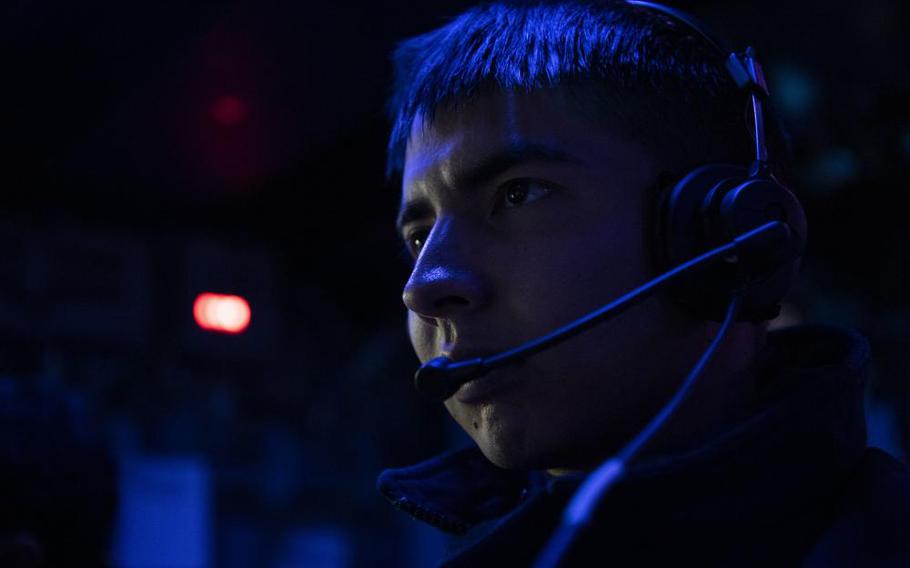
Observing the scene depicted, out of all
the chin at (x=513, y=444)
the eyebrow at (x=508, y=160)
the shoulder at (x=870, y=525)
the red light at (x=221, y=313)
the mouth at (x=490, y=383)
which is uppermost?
the eyebrow at (x=508, y=160)

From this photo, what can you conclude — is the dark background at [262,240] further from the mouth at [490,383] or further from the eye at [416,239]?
the mouth at [490,383]

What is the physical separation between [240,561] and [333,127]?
1.23 metres

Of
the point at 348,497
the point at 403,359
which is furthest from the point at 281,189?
the point at 348,497

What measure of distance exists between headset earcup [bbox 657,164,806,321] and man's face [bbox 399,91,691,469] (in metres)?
0.02

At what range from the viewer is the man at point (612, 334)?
2.29 feet

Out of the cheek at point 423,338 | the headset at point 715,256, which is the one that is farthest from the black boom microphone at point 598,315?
the cheek at point 423,338

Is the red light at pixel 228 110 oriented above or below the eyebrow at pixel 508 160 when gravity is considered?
below

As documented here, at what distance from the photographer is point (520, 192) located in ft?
2.60

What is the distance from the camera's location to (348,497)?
9.42ft

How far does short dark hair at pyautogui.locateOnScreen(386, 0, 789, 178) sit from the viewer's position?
0.82 meters

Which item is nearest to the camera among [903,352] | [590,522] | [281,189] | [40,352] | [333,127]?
[590,522]

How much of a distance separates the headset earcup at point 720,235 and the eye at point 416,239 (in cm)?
23

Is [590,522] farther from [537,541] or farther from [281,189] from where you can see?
[281,189]

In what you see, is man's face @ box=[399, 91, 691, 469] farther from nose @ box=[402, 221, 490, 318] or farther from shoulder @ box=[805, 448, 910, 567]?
shoulder @ box=[805, 448, 910, 567]
